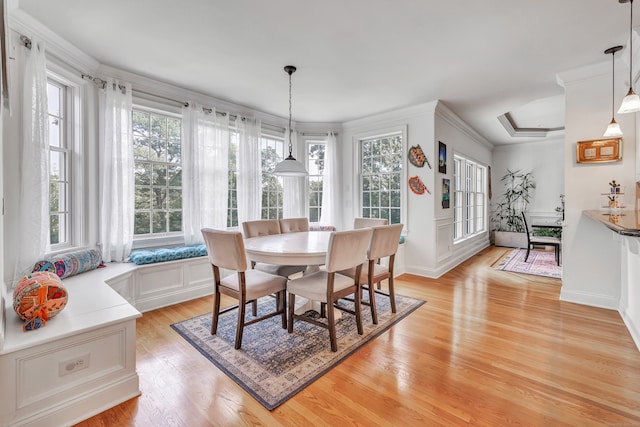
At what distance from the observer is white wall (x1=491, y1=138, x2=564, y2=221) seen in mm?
6891

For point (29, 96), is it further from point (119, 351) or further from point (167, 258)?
point (119, 351)

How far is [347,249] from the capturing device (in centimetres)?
227

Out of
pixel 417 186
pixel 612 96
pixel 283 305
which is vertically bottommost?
pixel 283 305

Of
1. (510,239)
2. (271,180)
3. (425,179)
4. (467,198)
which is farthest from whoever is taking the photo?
(510,239)

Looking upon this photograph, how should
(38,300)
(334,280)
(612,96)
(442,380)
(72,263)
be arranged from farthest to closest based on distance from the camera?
1. (612,96)
2. (72,263)
3. (334,280)
4. (442,380)
5. (38,300)

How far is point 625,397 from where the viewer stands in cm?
170

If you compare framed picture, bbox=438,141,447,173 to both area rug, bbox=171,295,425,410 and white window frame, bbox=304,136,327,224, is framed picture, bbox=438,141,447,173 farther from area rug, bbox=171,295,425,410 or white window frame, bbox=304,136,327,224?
area rug, bbox=171,295,425,410

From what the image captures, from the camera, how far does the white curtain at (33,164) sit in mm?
2242

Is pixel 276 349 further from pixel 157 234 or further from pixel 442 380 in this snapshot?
pixel 157 234

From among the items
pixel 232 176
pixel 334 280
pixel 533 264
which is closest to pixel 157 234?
pixel 232 176

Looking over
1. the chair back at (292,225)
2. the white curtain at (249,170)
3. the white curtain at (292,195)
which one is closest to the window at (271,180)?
the white curtain at (292,195)

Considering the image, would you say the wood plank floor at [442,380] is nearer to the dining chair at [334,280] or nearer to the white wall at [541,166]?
the dining chair at [334,280]

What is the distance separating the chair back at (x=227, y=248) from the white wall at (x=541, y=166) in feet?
25.3

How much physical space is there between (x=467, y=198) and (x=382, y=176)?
241 cm
